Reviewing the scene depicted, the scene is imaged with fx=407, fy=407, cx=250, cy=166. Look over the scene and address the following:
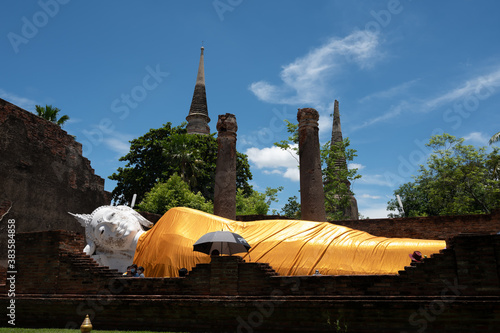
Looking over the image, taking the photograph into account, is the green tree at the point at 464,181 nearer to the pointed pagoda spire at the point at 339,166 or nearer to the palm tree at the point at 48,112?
the pointed pagoda spire at the point at 339,166

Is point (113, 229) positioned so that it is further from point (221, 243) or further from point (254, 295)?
point (254, 295)

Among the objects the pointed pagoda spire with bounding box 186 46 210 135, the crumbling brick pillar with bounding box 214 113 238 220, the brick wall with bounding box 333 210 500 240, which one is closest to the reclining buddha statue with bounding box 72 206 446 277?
the crumbling brick pillar with bounding box 214 113 238 220

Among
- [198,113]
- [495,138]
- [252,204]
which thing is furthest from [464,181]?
[198,113]

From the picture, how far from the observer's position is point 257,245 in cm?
952

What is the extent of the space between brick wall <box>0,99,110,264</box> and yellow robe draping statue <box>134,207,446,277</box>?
197 inches

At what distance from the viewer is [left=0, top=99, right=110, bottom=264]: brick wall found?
1254 cm

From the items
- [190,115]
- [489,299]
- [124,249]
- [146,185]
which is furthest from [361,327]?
[190,115]

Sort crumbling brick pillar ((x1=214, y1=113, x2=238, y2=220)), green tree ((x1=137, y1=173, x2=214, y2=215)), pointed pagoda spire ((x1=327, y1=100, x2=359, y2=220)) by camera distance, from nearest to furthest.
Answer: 1. crumbling brick pillar ((x1=214, y1=113, x2=238, y2=220))
2. green tree ((x1=137, y1=173, x2=214, y2=215))
3. pointed pagoda spire ((x1=327, y1=100, x2=359, y2=220))

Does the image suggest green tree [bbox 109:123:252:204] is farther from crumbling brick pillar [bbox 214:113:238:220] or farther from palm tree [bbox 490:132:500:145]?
palm tree [bbox 490:132:500:145]

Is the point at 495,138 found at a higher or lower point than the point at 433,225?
higher

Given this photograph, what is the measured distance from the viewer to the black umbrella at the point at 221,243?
27.6 feet

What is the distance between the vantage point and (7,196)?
12.4 meters

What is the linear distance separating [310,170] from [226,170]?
9.39 ft

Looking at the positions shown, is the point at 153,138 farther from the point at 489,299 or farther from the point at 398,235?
the point at 489,299
